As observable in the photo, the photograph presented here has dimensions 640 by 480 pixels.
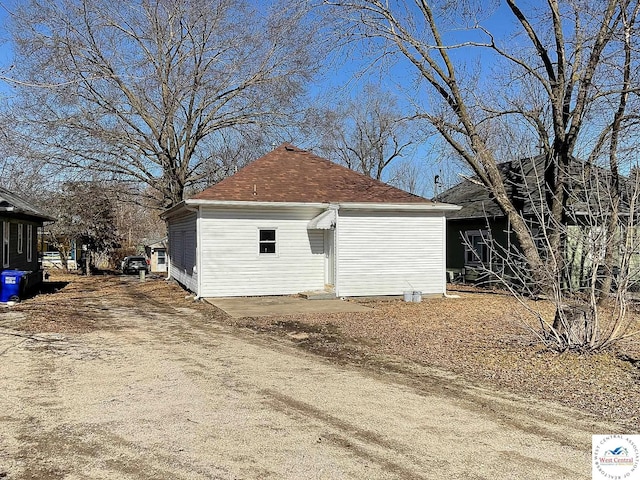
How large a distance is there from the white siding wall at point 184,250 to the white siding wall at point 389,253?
4.66m

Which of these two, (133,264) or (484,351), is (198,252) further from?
(133,264)

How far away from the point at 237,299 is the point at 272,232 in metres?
2.37

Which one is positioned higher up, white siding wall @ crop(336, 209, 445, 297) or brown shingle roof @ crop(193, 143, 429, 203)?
brown shingle roof @ crop(193, 143, 429, 203)

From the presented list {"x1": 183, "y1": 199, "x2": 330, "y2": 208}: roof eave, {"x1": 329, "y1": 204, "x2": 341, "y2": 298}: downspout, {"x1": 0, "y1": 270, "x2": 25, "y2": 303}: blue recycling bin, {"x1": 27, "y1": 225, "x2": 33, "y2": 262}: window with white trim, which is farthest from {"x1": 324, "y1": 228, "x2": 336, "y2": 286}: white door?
{"x1": 27, "y1": 225, "x2": 33, "y2": 262}: window with white trim

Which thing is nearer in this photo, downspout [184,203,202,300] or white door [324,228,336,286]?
downspout [184,203,202,300]

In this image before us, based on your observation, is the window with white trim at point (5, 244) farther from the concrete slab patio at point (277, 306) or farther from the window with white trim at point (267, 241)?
the window with white trim at point (267, 241)

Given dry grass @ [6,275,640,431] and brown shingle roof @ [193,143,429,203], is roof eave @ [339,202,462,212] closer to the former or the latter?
brown shingle roof @ [193,143,429,203]

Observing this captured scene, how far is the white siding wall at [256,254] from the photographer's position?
16.1 m

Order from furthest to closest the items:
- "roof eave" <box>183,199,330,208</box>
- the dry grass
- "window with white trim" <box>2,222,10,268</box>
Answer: "window with white trim" <box>2,222,10,268</box>, "roof eave" <box>183,199,330,208</box>, the dry grass

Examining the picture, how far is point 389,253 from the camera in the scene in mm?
17188

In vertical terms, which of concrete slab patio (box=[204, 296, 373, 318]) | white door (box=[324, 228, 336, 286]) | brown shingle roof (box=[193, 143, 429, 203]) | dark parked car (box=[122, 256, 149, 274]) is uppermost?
brown shingle roof (box=[193, 143, 429, 203])

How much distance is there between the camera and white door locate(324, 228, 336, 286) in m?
16.9

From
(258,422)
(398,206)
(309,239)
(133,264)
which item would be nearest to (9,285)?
(309,239)

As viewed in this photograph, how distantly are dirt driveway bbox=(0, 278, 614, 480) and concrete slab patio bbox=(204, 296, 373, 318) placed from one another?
472cm
